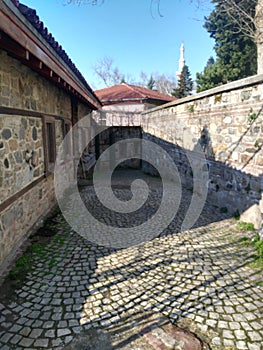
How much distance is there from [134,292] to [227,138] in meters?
3.91

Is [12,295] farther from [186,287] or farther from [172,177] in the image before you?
[172,177]

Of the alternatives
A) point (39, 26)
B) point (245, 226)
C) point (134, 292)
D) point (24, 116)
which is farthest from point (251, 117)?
point (24, 116)

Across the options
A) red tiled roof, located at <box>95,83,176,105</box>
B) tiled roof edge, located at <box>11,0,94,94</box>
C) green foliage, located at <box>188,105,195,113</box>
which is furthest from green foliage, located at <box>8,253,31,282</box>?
red tiled roof, located at <box>95,83,176,105</box>

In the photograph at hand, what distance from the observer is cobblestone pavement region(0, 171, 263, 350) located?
6.66 feet

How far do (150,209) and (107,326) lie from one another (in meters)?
3.52

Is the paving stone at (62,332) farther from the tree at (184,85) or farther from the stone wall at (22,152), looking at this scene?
the tree at (184,85)

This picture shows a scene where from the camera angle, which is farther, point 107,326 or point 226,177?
point 226,177

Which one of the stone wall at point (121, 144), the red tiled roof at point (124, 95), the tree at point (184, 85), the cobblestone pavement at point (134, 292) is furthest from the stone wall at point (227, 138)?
the tree at point (184, 85)

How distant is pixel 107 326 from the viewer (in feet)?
6.82

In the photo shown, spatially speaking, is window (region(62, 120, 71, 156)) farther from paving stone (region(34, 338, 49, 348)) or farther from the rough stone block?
paving stone (region(34, 338, 49, 348))

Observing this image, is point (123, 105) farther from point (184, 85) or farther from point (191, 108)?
point (184, 85)

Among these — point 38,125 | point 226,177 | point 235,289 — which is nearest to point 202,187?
point 226,177

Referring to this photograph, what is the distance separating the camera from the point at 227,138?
5.10 meters

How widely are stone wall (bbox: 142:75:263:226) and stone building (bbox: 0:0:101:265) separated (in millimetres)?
3344
